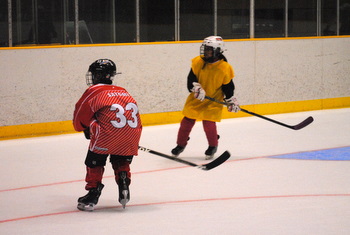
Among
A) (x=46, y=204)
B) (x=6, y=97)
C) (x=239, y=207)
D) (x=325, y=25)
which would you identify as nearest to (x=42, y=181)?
(x=46, y=204)

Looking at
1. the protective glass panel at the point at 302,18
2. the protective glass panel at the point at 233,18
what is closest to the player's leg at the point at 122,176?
the protective glass panel at the point at 233,18

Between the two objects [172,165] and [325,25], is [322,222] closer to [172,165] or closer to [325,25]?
[172,165]

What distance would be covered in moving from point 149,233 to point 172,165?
7.94 feet

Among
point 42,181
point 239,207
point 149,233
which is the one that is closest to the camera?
point 149,233

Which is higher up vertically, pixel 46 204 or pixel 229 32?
pixel 229 32

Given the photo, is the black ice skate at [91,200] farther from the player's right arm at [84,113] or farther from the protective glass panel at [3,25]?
the protective glass panel at [3,25]

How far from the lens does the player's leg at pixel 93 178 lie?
4.82m

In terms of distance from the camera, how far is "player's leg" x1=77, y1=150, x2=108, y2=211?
482 cm

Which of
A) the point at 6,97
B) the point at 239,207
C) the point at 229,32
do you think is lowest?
the point at 239,207

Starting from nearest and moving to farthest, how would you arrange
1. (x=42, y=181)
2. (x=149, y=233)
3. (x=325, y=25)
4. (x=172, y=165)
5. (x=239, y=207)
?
1. (x=149, y=233)
2. (x=239, y=207)
3. (x=42, y=181)
4. (x=172, y=165)
5. (x=325, y=25)

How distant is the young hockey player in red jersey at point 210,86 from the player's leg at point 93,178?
2.10 m

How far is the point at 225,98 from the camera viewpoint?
6992 mm

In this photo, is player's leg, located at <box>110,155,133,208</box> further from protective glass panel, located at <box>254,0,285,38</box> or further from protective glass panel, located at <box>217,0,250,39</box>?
protective glass panel, located at <box>254,0,285,38</box>

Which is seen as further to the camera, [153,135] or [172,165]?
[153,135]
